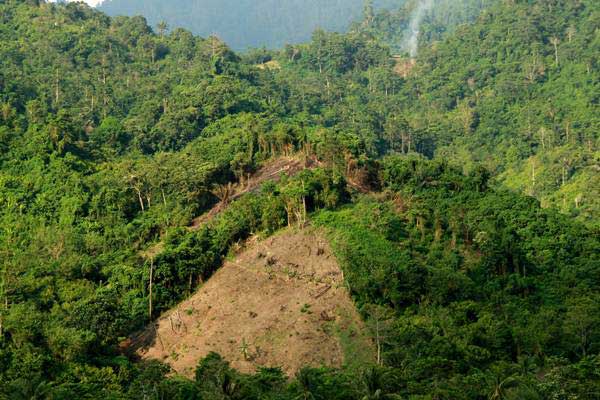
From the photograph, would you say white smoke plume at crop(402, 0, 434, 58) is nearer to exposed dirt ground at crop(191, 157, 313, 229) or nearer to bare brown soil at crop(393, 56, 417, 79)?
bare brown soil at crop(393, 56, 417, 79)

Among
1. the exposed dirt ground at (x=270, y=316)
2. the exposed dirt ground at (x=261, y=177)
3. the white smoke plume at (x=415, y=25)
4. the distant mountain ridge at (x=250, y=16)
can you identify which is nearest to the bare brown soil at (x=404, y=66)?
the white smoke plume at (x=415, y=25)

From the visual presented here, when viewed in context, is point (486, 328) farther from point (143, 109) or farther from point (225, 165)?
point (143, 109)

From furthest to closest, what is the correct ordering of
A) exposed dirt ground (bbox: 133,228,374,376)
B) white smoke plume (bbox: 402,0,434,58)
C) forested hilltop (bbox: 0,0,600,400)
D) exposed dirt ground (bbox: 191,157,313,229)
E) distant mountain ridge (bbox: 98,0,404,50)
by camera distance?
distant mountain ridge (bbox: 98,0,404,50) → white smoke plume (bbox: 402,0,434,58) → exposed dirt ground (bbox: 191,157,313,229) → exposed dirt ground (bbox: 133,228,374,376) → forested hilltop (bbox: 0,0,600,400)

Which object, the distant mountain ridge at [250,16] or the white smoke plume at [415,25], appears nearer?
the white smoke plume at [415,25]

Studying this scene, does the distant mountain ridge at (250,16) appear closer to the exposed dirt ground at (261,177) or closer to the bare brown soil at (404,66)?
the bare brown soil at (404,66)

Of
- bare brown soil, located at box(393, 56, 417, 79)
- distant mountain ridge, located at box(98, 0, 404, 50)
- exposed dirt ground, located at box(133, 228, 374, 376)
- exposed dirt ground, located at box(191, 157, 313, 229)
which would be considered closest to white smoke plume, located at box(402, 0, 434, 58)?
bare brown soil, located at box(393, 56, 417, 79)

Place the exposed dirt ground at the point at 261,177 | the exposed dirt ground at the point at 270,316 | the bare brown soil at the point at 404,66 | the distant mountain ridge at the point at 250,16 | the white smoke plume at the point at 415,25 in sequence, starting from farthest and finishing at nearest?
the distant mountain ridge at the point at 250,16 → the white smoke plume at the point at 415,25 → the bare brown soil at the point at 404,66 → the exposed dirt ground at the point at 261,177 → the exposed dirt ground at the point at 270,316

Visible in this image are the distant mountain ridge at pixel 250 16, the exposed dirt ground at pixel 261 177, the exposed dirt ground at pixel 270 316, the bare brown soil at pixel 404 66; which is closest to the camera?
the exposed dirt ground at pixel 270 316

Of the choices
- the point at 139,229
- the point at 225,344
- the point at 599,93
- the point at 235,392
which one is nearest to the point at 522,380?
the point at 235,392

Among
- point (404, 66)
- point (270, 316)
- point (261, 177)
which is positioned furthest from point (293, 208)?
point (404, 66)
